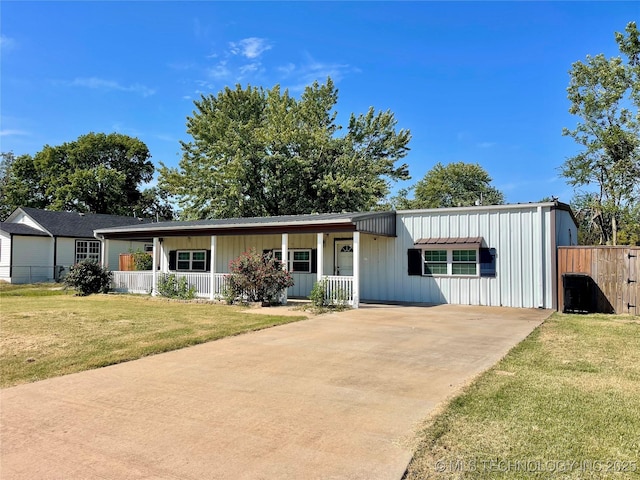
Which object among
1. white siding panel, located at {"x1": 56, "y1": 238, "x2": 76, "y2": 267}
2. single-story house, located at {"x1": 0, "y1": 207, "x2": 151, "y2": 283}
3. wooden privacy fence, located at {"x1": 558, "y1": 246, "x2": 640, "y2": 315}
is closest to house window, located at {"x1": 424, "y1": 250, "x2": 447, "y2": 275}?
wooden privacy fence, located at {"x1": 558, "y1": 246, "x2": 640, "y2": 315}

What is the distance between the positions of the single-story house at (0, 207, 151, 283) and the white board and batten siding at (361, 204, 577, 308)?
17.9m

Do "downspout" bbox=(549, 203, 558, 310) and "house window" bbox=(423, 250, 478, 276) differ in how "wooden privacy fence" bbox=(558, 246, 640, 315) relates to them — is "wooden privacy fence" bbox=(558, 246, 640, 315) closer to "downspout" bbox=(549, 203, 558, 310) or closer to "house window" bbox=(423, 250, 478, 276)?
"downspout" bbox=(549, 203, 558, 310)

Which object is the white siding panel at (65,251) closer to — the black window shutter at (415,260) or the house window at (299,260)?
the house window at (299,260)

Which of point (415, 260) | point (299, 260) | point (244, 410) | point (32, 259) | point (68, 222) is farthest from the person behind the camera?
point (68, 222)

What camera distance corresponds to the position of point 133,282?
18938 millimetres

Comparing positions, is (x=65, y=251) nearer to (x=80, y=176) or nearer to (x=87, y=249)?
(x=87, y=249)

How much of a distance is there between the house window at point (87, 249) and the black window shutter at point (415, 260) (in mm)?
21952

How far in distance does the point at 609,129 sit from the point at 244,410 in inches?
1253

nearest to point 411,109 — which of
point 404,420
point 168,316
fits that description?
point 168,316

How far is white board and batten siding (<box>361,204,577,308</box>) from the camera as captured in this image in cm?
1317

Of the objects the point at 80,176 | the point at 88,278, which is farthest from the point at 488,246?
the point at 80,176

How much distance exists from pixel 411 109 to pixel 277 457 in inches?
1153

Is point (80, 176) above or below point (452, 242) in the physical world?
above

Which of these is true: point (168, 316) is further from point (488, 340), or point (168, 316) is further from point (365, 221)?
point (488, 340)
